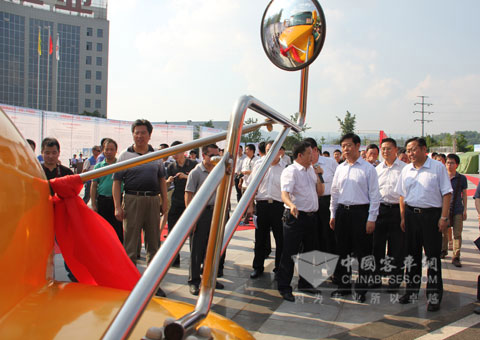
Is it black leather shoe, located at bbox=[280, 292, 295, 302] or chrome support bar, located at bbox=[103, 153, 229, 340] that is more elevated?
chrome support bar, located at bbox=[103, 153, 229, 340]

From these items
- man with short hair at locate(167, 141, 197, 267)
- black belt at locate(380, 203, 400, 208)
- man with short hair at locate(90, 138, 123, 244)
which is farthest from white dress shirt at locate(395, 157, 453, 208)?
man with short hair at locate(90, 138, 123, 244)

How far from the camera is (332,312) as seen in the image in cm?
423

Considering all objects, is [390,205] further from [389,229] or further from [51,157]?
[51,157]

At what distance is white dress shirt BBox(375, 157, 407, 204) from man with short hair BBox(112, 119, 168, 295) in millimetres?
3050

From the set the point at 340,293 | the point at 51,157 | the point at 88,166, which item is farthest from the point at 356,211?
the point at 88,166

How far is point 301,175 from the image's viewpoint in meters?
4.76

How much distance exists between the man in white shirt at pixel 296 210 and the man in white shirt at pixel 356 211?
1.12 ft

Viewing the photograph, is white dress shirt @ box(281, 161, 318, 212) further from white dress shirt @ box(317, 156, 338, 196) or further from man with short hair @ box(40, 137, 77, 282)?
man with short hair @ box(40, 137, 77, 282)

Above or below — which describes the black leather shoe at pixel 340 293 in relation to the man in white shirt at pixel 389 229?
below

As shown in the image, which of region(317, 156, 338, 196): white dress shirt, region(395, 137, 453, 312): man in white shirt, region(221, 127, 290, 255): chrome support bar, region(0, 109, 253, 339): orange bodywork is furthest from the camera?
region(317, 156, 338, 196): white dress shirt

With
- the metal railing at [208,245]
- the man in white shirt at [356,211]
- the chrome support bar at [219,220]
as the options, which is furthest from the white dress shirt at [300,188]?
the chrome support bar at [219,220]

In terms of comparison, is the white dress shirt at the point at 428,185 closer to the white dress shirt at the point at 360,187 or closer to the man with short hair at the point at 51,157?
the white dress shirt at the point at 360,187

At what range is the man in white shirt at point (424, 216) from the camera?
4367mm

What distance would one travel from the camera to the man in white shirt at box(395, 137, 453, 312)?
172 inches
